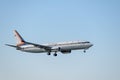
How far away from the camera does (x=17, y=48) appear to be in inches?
6255

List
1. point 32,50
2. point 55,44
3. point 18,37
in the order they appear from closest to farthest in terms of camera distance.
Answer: point 55,44
point 32,50
point 18,37

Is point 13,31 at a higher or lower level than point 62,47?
higher

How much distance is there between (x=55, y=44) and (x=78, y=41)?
13.4 meters

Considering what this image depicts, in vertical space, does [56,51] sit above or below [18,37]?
below

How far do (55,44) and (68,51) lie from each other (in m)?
11.7

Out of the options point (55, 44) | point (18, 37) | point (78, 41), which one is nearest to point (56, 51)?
point (55, 44)

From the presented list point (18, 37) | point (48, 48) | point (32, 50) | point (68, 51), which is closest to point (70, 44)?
point (68, 51)

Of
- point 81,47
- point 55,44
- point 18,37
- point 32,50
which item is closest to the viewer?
point 81,47

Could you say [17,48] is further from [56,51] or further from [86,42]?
[86,42]

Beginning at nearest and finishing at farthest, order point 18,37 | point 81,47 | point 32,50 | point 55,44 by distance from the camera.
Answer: point 81,47 → point 55,44 → point 32,50 → point 18,37

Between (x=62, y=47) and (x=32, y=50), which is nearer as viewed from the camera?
(x=62, y=47)

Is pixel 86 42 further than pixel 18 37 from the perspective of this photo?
No

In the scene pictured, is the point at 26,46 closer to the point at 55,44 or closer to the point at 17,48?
the point at 17,48

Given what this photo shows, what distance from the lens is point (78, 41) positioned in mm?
139500
